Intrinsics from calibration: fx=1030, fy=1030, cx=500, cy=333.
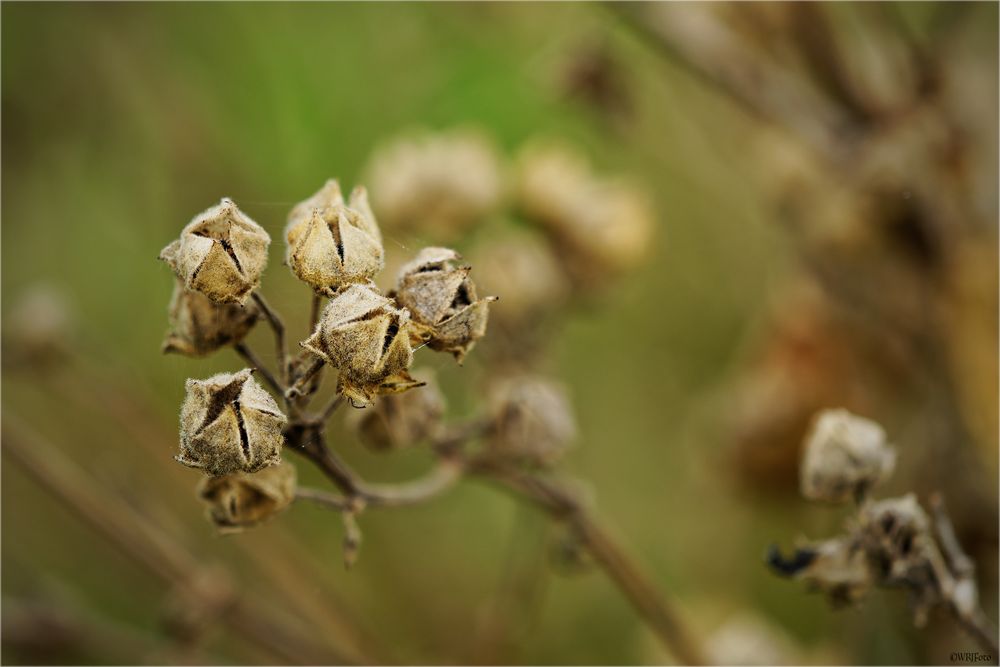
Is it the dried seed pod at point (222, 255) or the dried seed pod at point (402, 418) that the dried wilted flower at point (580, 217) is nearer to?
the dried seed pod at point (402, 418)

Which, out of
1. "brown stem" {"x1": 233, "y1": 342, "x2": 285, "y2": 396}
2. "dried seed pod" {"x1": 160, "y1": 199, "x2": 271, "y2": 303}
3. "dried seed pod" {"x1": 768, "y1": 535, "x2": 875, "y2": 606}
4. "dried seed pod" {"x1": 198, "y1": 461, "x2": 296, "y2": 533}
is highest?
"dried seed pod" {"x1": 160, "y1": 199, "x2": 271, "y2": 303}

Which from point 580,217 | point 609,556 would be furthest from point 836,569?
point 580,217

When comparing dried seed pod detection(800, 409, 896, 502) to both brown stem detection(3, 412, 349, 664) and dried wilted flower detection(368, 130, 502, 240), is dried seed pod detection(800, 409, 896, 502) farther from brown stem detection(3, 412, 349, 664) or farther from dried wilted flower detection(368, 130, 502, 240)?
dried wilted flower detection(368, 130, 502, 240)

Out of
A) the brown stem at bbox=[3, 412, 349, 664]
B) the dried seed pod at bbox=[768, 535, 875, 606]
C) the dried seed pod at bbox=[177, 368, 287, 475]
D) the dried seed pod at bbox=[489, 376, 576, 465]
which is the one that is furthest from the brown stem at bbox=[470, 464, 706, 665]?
the brown stem at bbox=[3, 412, 349, 664]

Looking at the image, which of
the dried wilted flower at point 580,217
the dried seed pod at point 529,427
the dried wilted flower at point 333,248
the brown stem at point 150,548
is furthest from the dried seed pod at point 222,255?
the dried wilted flower at point 580,217

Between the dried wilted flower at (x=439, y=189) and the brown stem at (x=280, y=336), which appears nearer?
the brown stem at (x=280, y=336)
